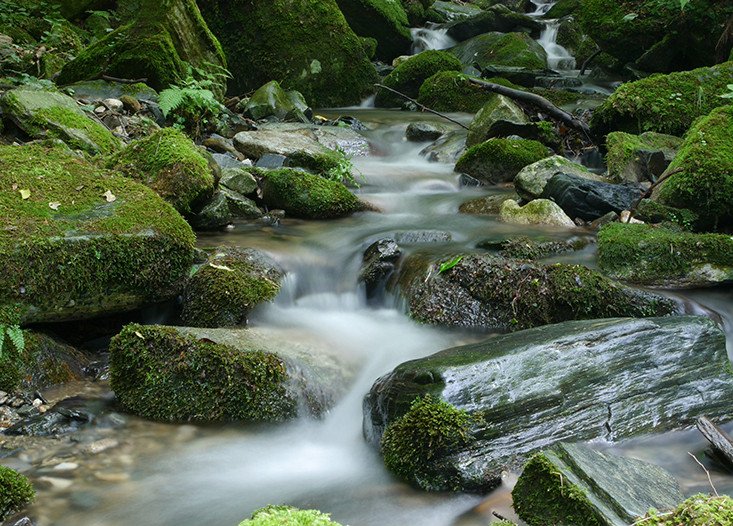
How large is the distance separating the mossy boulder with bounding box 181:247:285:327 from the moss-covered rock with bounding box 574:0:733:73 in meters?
11.0

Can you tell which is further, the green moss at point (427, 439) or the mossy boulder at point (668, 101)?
the mossy boulder at point (668, 101)

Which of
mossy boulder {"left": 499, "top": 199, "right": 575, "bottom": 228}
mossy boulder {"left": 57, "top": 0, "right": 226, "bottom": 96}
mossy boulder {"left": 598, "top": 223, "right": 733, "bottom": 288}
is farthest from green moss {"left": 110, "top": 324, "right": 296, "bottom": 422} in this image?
mossy boulder {"left": 57, "top": 0, "right": 226, "bottom": 96}

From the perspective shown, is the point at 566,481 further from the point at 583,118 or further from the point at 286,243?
the point at 583,118

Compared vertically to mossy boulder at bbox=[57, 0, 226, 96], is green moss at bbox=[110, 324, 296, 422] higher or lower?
lower

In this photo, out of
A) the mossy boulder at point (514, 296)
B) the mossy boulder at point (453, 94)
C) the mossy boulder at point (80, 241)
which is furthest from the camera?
the mossy boulder at point (453, 94)

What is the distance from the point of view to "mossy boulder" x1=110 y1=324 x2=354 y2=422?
11.5 feet

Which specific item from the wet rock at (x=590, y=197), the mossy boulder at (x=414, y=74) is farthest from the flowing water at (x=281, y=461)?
the mossy boulder at (x=414, y=74)

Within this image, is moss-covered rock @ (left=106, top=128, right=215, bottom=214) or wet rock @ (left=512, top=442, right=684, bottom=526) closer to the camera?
wet rock @ (left=512, top=442, right=684, bottom=526)

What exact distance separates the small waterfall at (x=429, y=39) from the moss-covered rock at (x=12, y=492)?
752 inches

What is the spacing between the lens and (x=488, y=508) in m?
2.72

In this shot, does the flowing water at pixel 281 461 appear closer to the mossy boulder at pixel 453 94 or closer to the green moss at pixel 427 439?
the green moss at pixel 427 439

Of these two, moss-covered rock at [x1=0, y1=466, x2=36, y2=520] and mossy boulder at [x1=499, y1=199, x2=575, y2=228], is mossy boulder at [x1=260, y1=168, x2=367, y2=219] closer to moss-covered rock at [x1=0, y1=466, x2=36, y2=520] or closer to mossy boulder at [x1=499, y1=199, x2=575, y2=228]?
mossy boulder at [x1=499, y1=199, x2=575, y2=228]

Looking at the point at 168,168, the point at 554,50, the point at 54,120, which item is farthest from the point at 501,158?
the point at 554,50

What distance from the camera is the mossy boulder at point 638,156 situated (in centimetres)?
739
